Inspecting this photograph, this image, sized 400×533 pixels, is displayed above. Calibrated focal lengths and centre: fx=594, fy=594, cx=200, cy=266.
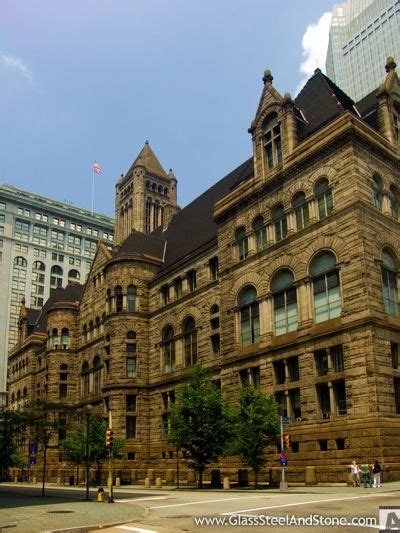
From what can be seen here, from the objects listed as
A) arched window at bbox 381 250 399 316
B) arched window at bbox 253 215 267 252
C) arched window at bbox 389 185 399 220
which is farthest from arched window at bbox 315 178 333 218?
arched window at bbox 253 215 267 252

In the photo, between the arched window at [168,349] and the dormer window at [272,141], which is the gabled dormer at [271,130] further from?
the arched window at [168,349]

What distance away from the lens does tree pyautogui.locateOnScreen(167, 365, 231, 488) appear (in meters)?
36.8

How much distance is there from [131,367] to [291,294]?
76.4 ft

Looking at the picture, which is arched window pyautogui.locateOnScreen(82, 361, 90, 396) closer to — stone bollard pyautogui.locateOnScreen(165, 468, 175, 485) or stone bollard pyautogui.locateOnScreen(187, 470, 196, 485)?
stone bollard pyautogui.locateOnScreen(165, 468, 175, 485)

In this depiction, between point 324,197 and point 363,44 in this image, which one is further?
point 363,44

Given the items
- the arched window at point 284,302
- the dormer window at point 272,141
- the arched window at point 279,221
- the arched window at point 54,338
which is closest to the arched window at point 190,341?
the arched window at point 284,302

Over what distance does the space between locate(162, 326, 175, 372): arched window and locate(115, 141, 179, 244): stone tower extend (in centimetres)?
5026

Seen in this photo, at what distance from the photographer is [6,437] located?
4734 cm

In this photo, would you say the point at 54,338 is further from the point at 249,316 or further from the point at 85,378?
the point at 249,316

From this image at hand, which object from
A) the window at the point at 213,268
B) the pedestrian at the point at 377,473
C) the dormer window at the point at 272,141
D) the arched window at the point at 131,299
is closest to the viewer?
the pedestrian at the point at 377,473

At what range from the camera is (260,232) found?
43.2m

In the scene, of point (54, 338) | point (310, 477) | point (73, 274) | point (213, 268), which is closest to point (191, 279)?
point (213, 268)

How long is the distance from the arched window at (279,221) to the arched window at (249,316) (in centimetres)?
439

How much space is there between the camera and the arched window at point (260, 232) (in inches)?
1679
